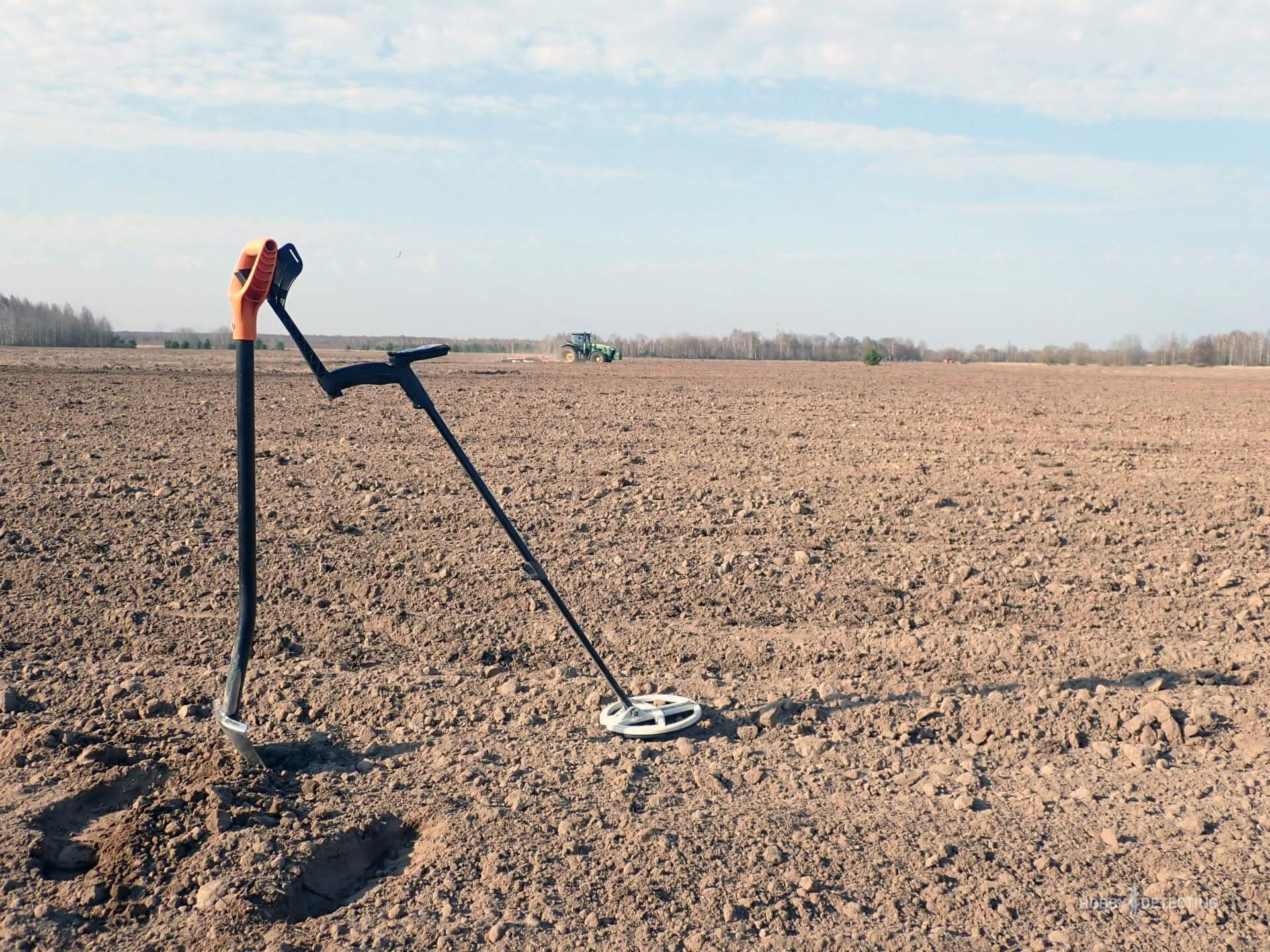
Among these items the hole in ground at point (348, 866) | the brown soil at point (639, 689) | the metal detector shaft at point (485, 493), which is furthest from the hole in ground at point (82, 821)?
the metal detector shaft at point (485, 493)

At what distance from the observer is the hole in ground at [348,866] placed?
3.09 meters

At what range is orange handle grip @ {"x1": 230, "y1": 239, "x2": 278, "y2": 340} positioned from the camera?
3.36 m

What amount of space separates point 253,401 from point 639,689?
2.34 m

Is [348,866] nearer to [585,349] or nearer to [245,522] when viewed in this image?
[245,522]

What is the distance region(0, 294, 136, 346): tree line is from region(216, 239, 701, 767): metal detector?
61165 millimetres

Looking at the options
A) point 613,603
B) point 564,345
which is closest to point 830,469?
point 613,603

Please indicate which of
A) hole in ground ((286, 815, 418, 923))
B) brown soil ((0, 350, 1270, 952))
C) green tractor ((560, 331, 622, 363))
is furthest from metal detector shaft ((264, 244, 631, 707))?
green tractor ((560, 331, 622, 363))

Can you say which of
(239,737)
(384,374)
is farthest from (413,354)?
(239,737)

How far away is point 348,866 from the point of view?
329 cm

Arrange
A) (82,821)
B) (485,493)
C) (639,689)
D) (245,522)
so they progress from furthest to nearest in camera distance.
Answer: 1. (639,689)
2. (485,493)
3. (245,522)
4. (82,821)

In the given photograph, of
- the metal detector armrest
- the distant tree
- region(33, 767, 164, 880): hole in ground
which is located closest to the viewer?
region(33, 767, 164, 880): hole in ground

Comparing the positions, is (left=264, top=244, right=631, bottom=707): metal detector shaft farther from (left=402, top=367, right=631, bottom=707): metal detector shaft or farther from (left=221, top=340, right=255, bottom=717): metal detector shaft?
(left=221, top=340, right=255, bottom=717): metal detector shaft

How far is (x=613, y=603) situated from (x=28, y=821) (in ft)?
10.6

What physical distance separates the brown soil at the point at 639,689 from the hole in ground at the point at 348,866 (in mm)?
12
